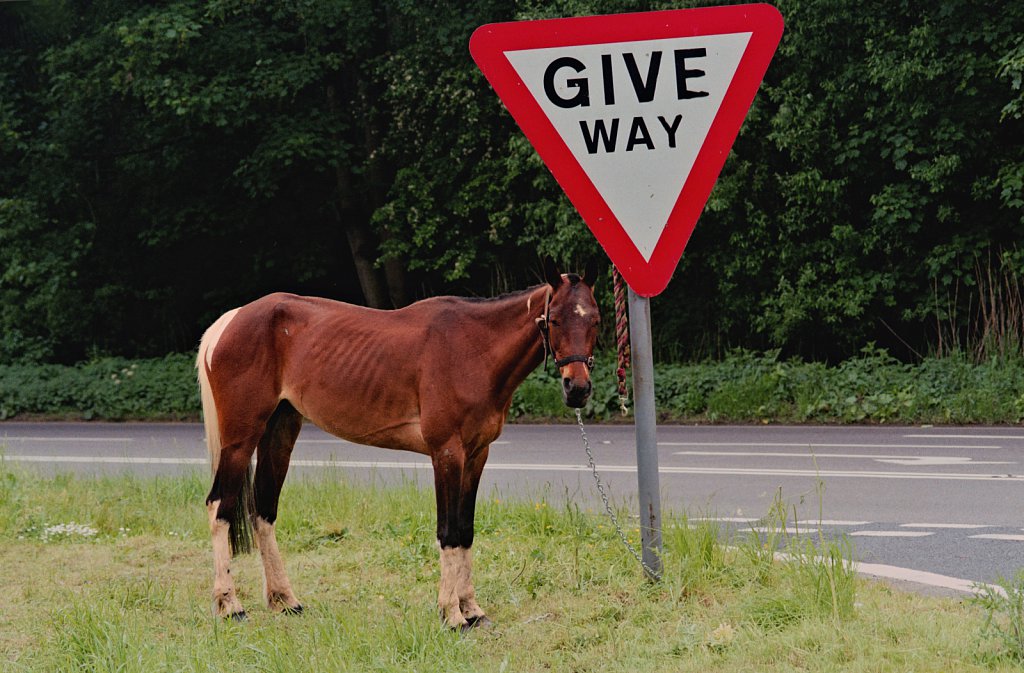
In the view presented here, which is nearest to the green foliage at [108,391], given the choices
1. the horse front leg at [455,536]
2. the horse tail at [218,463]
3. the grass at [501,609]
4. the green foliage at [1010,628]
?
the grass at [501,609]

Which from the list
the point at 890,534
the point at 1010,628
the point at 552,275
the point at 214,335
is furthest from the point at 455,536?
the point at 890,534

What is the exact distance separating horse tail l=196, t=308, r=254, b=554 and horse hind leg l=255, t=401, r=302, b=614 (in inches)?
2.4

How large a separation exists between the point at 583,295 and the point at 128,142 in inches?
827

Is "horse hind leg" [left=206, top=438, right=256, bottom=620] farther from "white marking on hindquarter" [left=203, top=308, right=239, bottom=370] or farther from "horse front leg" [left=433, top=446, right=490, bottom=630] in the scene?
"horse front leg" [left=433, top=446, right=490, bottom=630]

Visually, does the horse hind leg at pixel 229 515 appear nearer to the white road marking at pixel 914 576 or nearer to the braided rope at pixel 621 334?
the braided rope at pixel 621 334

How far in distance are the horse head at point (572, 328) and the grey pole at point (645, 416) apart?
24 centimetres

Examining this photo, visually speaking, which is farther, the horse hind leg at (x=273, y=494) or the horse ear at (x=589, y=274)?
the horse hind leg at (x=273, y=494)

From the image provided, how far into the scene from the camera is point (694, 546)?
5.80 metres

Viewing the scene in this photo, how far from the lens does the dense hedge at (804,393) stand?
51.9ft

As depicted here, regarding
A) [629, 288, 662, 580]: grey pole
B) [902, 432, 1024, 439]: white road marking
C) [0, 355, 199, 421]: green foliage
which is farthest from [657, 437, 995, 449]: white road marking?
[0, 355, 199, 421]: green foliage

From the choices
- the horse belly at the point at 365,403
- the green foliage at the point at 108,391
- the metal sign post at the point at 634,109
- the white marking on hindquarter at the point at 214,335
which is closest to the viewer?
the metal sign post at the point at 634,109

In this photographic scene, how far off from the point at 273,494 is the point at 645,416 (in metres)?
2.14

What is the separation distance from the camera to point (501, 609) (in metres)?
5.78

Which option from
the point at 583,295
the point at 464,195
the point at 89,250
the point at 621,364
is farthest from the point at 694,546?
the point at 89,250
